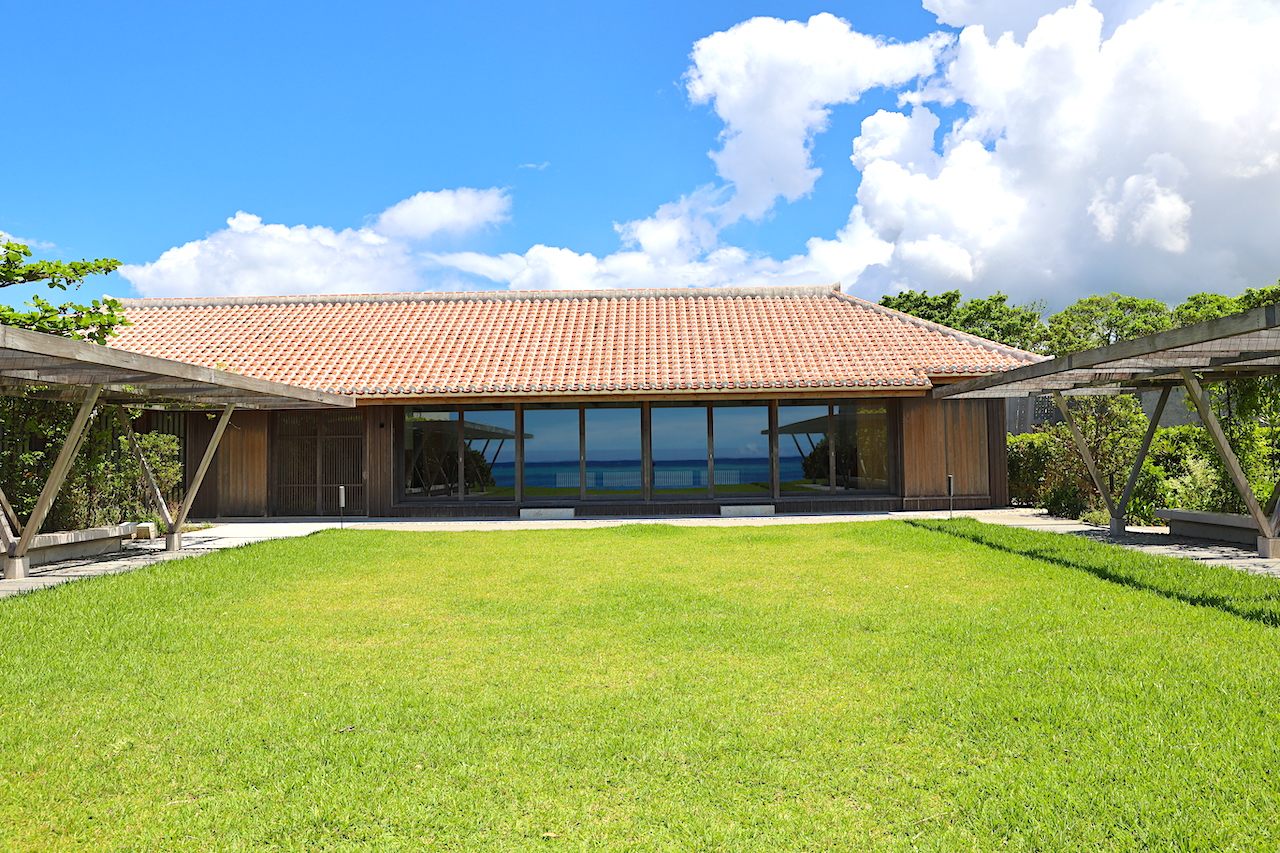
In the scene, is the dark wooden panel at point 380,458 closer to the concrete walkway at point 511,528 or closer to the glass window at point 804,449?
the concrete walkway at point 511,528

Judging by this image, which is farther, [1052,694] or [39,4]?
[39,4]

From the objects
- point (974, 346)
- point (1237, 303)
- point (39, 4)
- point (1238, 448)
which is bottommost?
point (1238, 448)

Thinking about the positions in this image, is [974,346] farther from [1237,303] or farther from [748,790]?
[748,790]

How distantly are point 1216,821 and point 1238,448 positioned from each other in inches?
464

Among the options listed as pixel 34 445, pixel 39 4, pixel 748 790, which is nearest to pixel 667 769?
pixel 748 790

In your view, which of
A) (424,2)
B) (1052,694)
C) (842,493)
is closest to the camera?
(1052,694)

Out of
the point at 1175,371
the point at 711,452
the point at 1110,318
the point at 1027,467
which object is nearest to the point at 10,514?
the point at 711,452

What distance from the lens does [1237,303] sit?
23.2 meters

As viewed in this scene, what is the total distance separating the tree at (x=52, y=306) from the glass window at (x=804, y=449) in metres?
12.6

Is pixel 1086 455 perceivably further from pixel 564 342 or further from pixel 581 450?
pixel 564 342

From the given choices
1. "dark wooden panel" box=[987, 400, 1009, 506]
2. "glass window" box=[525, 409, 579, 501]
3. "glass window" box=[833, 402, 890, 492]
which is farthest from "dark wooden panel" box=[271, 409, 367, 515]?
"dark wooden panel" box=[987, 400, 1009, 506]

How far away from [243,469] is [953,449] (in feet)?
49.0

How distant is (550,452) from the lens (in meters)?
19.0

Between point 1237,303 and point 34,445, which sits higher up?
point 1237,303
